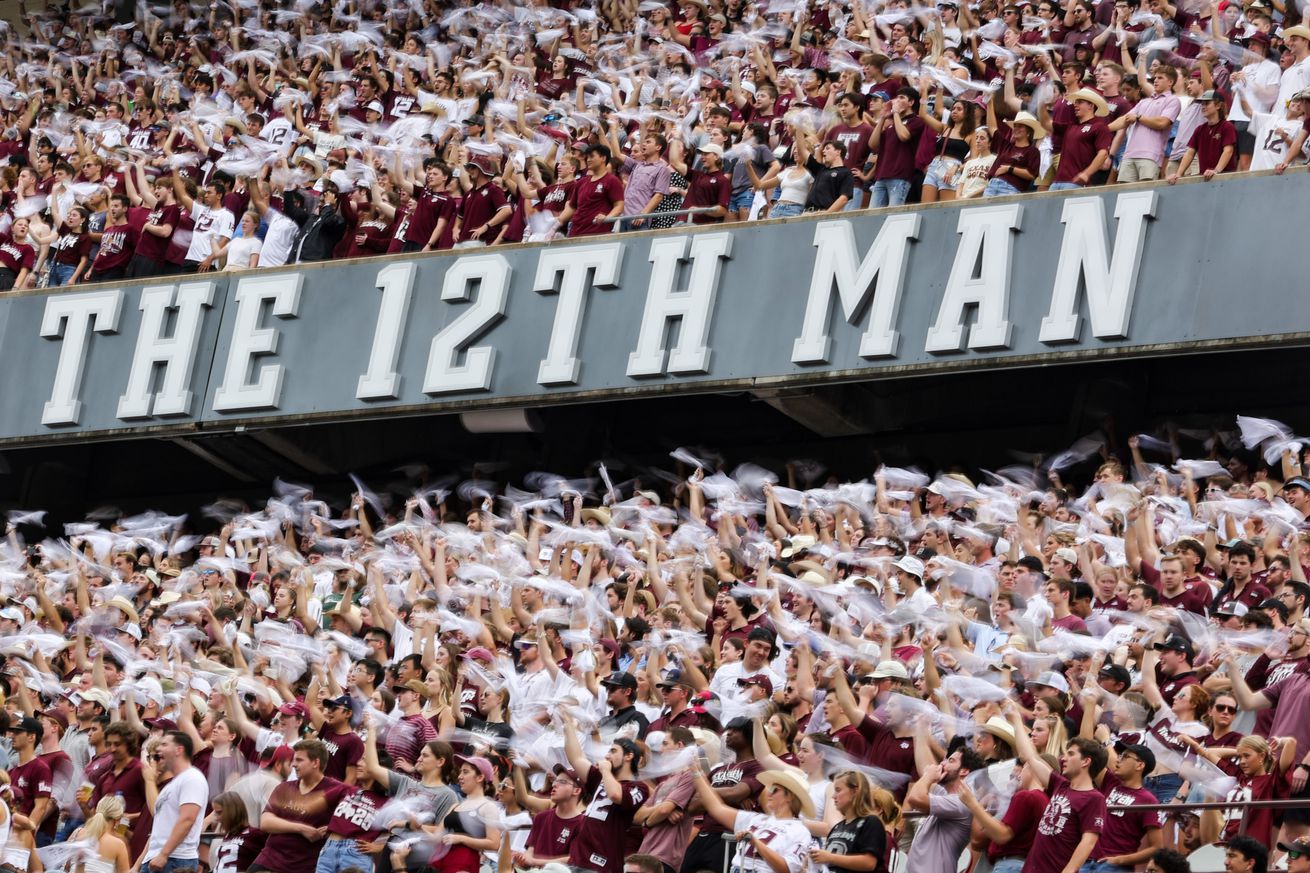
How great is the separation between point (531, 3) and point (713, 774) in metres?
13.6

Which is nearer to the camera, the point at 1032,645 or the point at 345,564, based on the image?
the point at 1032,645

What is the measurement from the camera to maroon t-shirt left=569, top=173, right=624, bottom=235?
18844 millimetres

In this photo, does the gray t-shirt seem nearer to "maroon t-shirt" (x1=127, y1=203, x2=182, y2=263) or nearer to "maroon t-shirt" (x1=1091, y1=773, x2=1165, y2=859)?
"maroon t-shirt" (x1=1091, y1=773, x2=1165, y2=859)

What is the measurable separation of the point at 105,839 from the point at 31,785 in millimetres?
1188

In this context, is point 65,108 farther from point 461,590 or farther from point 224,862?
point 224,862

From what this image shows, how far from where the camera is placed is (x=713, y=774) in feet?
37.1

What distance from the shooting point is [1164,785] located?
420 inches

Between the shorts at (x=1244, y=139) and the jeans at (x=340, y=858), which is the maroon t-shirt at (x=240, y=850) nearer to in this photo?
the jeans at (x=340, y=858)

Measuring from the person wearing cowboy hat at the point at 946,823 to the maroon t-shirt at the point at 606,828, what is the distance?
1.43 meters

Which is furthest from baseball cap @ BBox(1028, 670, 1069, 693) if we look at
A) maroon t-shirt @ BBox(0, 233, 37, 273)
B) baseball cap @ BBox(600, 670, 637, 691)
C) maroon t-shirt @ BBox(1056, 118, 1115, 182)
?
maroon t-shirt @ BBox(0, 233, 37, 273)

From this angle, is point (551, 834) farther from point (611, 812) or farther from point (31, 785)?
point (31, 785)

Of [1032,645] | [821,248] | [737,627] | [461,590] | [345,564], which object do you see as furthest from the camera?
[821,248]

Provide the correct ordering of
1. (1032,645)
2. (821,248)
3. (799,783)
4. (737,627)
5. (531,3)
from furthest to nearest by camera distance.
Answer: (531,3) → (821,248) → (737,627) → (1032,645) → (799,783)

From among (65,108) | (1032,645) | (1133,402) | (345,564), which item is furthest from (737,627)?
(65,108)
